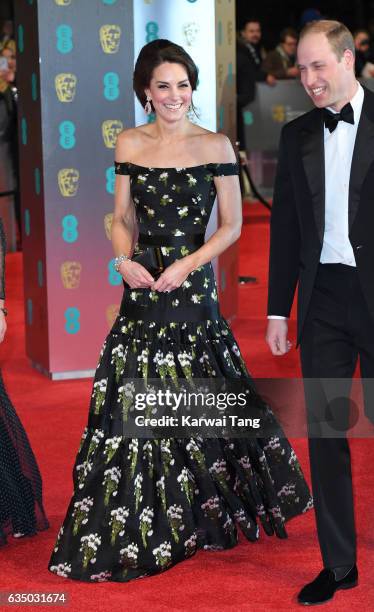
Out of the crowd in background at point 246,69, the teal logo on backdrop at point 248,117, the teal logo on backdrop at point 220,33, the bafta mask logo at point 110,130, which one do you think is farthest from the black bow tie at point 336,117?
the teal logo on backdrop at point 248,117

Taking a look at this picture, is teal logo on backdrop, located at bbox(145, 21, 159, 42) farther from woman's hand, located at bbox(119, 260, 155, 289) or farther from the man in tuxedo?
the man in tuxedo

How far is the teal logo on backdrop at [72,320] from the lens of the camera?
6586mm

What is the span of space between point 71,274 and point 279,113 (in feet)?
25.7

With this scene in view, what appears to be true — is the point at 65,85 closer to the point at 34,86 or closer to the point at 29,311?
the point at 34,86

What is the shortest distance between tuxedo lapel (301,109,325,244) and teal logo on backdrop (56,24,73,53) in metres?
3.10

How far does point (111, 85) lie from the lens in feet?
20.8

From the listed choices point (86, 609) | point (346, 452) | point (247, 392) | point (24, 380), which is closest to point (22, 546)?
point (86, 609)

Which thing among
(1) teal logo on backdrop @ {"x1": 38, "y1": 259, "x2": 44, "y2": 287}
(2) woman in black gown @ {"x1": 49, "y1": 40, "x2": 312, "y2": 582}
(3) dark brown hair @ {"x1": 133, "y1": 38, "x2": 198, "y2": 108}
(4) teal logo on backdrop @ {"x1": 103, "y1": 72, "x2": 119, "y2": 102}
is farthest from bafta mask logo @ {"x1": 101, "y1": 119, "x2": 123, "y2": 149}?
(3) dark brown hair @ {"x1": 133, "y1": 38, "x2": 198, "y2": 108}

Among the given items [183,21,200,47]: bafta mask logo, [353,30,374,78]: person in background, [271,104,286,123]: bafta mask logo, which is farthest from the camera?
[353,30,374,78]: person in background

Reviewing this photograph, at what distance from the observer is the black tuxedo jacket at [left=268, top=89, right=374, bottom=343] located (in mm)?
3293

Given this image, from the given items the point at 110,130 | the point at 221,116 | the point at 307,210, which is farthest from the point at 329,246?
the point at 221,116

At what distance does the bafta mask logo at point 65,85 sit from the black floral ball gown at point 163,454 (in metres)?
2.37

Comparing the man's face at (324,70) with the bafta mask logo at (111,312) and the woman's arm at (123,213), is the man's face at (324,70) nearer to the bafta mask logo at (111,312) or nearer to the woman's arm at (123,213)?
the woman's arm at (123,213)

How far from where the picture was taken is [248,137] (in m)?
13.8
